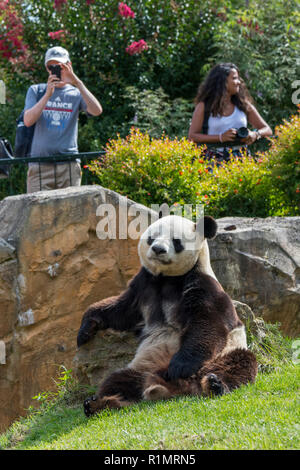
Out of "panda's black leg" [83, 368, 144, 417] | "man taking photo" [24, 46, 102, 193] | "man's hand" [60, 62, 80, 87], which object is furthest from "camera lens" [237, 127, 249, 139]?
"panda's black leg" [83, 368, 144, 417]

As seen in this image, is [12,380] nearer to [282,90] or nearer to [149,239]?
[149,239]

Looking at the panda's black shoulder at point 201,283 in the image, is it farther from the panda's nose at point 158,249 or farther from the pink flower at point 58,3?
the pink flower at point 58,3

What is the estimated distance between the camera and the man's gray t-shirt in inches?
265

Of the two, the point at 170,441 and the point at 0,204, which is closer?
the point at 170,441

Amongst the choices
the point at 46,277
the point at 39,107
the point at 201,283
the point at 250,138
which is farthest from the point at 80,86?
the point at 201,283

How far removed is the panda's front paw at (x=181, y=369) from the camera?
161 inches

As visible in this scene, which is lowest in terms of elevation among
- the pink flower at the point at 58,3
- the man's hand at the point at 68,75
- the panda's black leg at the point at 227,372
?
the panda's black leg at the point at 227,372

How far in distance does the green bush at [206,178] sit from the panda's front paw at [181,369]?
2.78 m

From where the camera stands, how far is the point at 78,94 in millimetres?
6875

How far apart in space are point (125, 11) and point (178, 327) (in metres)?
7.32

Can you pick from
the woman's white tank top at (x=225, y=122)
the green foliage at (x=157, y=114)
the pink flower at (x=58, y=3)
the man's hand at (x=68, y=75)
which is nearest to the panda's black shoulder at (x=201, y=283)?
the man's hand at (x=68, y=75)
